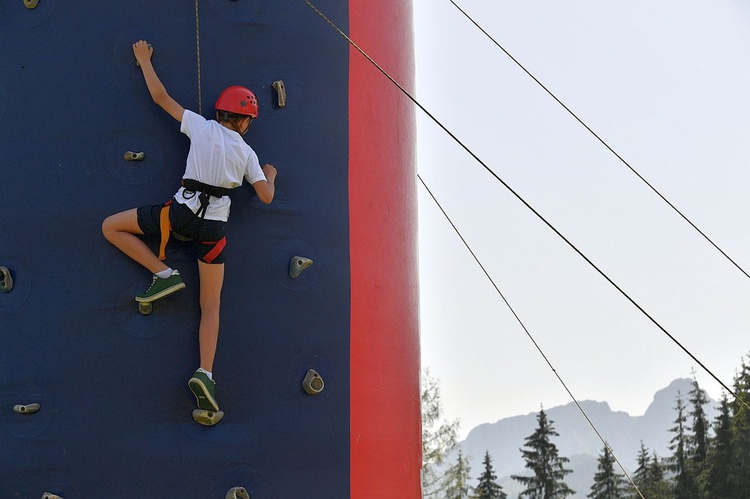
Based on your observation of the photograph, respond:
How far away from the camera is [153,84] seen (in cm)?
510

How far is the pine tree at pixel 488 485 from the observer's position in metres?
42.3

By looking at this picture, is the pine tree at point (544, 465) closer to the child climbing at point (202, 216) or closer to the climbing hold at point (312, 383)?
the climbing hold at point (312, 383)

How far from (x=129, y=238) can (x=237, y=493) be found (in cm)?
128

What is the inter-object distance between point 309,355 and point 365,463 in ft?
2.14

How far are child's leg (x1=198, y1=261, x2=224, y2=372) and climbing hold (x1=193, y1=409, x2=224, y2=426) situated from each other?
20cm

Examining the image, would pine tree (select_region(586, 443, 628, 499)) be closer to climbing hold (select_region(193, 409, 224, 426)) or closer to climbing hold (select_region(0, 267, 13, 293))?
climbing hold (select_region(193, 409, 224, 426))

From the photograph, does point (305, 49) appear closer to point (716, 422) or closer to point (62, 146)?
point (62, 146)

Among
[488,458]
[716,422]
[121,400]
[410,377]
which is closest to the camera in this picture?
[121,400]

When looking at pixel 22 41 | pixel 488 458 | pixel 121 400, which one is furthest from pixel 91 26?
pixel 488 458

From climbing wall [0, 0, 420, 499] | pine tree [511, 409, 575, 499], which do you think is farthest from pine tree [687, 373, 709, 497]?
climbing wall [0, 0, 420, 499]

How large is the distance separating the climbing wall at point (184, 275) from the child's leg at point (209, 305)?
6 cm

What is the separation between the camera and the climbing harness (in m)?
4.94

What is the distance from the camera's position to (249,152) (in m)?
5.09

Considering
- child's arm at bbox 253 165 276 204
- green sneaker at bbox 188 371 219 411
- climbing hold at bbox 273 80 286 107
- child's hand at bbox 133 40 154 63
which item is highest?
child's hand at bbox 133 40 154 63
